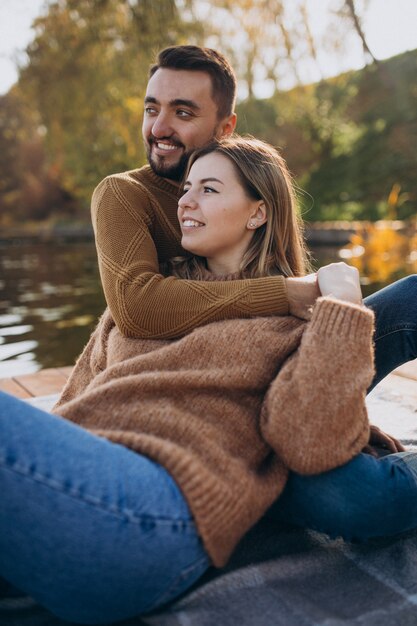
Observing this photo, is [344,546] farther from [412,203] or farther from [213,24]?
[412,203]

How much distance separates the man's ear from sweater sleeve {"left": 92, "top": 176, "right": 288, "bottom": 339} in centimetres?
56

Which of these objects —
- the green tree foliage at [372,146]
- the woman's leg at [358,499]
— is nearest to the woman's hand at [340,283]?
the woman's leg at [358,499]

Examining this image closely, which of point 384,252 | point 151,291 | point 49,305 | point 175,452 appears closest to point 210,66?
point 151,291

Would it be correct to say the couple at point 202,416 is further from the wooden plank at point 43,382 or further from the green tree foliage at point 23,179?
the green tree foliage at point 23,179

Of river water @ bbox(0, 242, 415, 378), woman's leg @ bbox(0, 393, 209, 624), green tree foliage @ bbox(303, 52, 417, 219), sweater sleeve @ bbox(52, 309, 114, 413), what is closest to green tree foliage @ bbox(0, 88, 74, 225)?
green tree foliage @ bbox(303, 52, 417, 219)

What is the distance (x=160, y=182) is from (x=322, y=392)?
102 cm

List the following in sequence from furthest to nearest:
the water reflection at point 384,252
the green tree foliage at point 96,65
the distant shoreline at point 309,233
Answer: the distant shoreline at point 309,233 < the green tree foliage at point 96,65 < the water reflection at point 384,252

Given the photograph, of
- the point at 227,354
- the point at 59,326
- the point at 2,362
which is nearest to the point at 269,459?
the point at 227,354

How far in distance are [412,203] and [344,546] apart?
42.3 ft

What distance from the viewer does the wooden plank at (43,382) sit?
277 cm

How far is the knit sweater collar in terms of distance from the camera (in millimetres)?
1957

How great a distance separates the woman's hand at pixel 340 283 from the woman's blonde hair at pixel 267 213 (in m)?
0.22

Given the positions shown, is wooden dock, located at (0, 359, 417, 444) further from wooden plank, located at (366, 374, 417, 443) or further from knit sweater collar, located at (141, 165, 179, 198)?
knit sweater collar, located at (141, 165, 179, 198)

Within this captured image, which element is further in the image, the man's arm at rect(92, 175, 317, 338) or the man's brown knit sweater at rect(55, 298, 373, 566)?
the man's arm at rect(92, 175, 317, 338)
